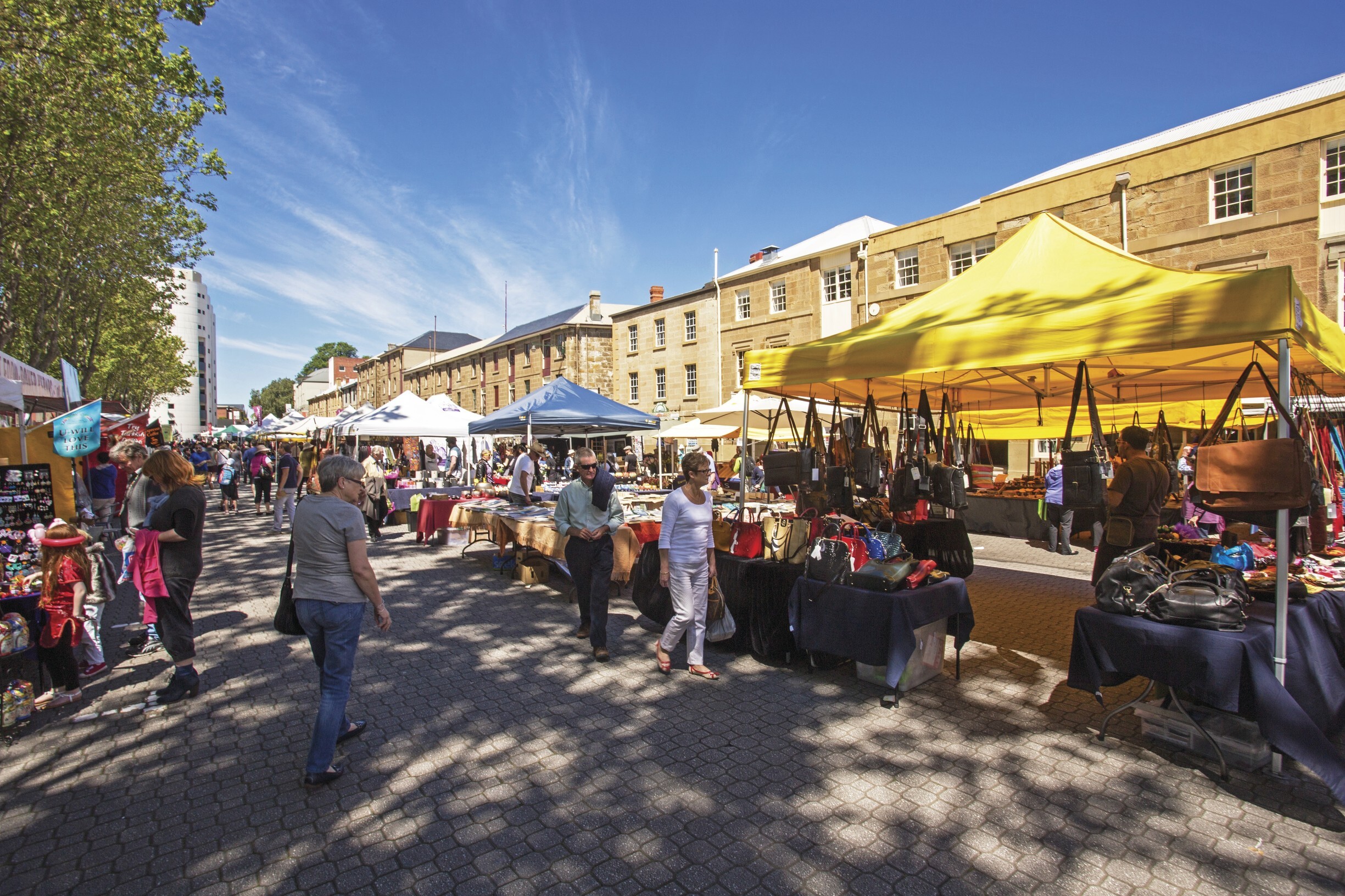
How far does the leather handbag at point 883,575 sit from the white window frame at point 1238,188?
18.8 meters

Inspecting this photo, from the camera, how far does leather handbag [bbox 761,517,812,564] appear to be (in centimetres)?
522

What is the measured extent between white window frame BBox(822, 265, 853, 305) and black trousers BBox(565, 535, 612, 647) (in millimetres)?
23019

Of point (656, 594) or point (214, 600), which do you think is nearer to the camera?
point (656, 594)

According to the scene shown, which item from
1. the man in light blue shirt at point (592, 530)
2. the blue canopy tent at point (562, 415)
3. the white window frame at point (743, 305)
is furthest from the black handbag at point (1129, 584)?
the white window frame at point (743, 305)

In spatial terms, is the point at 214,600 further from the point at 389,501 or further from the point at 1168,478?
the point at 1168,478

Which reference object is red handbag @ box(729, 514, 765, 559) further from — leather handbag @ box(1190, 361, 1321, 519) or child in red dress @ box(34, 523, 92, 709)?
child in red dress @ box(34, 523, 92, 709)

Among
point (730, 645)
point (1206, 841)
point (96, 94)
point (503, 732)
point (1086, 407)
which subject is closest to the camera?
point (1206, 841)

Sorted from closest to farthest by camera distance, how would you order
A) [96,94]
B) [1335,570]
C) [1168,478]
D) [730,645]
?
[1335,570] → [1168,478] → [730,645] → [96,94]

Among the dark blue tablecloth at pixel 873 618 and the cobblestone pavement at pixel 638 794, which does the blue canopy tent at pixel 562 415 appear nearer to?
the cobblestone pavement at pixel 638 794

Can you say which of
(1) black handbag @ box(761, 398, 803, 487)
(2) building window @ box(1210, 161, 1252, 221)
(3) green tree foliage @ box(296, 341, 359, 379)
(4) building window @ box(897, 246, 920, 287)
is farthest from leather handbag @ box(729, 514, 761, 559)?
(3) green tree foliage @ box(296, 341, 359, 379)

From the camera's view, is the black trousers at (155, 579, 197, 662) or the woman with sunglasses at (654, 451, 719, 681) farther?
the woman with sunglasses at (654, 451, 719, 681)

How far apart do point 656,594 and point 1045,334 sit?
3.80m

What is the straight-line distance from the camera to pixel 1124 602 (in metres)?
3.64

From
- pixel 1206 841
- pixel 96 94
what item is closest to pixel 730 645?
pixel 1206 841
